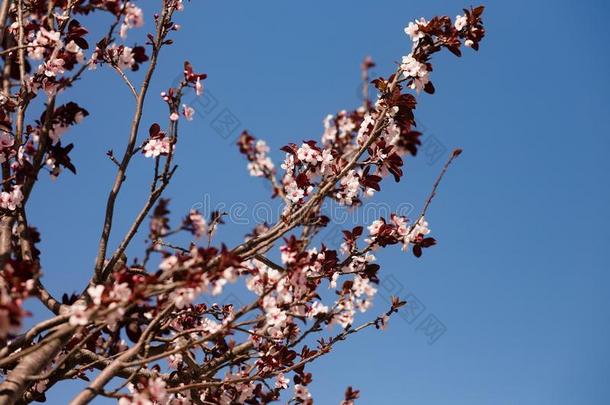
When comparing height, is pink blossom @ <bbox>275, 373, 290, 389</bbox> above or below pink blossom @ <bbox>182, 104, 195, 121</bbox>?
below

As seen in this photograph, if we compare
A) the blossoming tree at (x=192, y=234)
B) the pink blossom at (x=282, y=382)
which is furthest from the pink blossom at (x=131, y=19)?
the pink blossom at (x=282, y=382)

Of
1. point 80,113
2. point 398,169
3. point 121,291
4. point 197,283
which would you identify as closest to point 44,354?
point 121,291

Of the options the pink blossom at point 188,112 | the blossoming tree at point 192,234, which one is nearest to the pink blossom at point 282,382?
the blossoming tree at point 192,234

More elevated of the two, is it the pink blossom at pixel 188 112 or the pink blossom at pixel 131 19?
the pink blossom at pixel 131 19

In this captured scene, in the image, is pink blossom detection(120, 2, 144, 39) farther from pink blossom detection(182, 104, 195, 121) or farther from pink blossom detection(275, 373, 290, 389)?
pink blossom detection(275, 373, 290, 389)

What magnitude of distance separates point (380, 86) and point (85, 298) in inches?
100

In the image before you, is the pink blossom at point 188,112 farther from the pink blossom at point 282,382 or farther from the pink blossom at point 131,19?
the pink blossom at point 282,382

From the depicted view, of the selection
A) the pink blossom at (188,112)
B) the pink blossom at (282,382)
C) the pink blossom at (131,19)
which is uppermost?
the pink blossom at (131,19)

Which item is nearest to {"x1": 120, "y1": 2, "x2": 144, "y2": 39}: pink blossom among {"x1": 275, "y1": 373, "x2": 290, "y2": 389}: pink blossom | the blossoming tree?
the blossoming tree

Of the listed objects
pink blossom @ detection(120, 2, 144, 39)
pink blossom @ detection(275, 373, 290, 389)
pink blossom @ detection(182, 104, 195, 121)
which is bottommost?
pink blossom @ detection(275, 373, 290, 389)

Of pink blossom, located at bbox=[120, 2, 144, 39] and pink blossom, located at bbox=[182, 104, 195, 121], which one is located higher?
pink blossom, located at bbox=[120, 2, 144, 39]

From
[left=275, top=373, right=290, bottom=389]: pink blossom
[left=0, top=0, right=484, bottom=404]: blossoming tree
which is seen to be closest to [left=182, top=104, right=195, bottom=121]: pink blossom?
[left=0, top=0, right=484, bottom=404]: blossoming tree

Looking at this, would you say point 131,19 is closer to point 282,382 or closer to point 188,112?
point 188,112

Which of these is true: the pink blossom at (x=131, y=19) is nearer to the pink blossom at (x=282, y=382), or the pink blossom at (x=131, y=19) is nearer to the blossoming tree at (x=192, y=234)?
the blossoming tree at (x=192, y=234)
